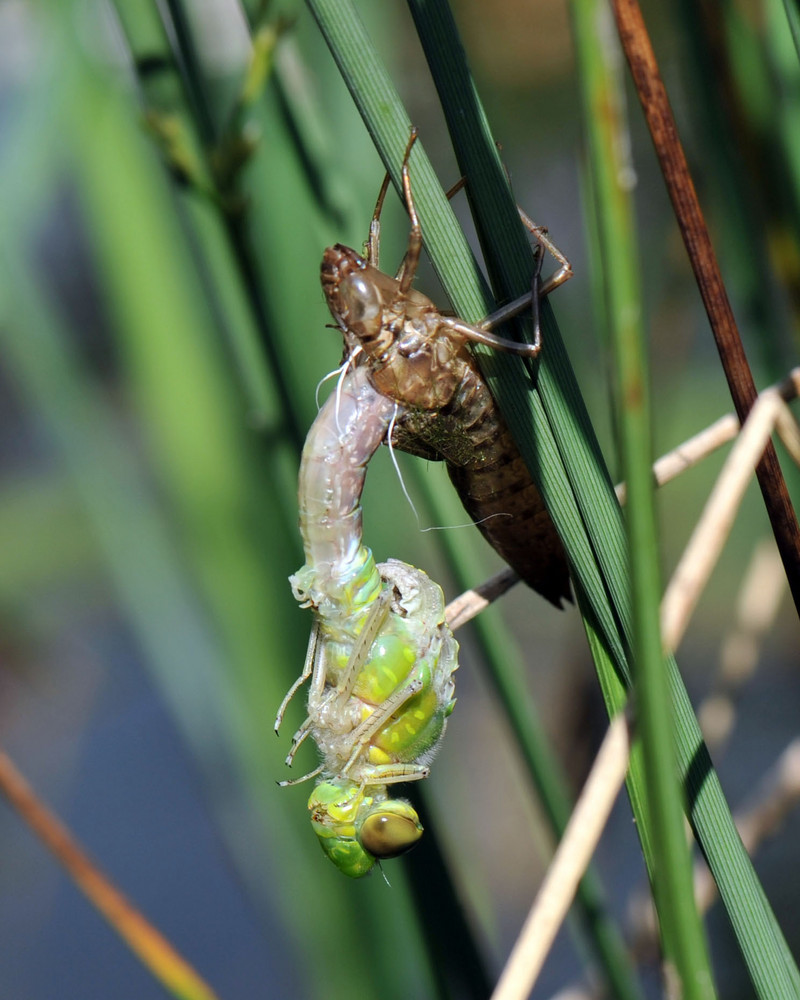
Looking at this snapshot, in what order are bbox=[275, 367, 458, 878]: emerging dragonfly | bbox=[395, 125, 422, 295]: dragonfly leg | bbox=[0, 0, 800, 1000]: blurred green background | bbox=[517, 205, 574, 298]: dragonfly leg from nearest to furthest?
bbox=[395, 125, 422, 295]: dragonfly leg → bbox=[517, 205, 574, 298]: dragonfly leg → bbox=[275, 367, 458, 878]: emerging dragonfly → bbox=[0, 0, 800, 1000]: blurred green background

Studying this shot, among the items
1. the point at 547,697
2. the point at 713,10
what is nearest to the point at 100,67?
the point at 713,10

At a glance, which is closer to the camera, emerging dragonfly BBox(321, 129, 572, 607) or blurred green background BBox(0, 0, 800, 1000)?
emerging dragonfly BBox(321, 129, 572, 607)

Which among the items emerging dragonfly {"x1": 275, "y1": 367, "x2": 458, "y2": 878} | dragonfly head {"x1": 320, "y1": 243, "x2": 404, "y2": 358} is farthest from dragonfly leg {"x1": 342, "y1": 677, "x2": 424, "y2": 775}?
dragonfly head {"x1": 320, "y1": 243, "x2": 404, "y2": 358}

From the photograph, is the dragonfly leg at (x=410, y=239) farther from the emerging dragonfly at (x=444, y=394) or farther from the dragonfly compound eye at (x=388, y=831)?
the dragonfly compound eye at (x=388, y=831)

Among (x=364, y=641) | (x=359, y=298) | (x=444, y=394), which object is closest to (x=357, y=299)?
(x=359, y=298)

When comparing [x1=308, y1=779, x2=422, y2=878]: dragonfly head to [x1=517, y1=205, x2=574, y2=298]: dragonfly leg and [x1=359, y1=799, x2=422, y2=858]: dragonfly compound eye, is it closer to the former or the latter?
[x1=359, y1=799, x2=422, y2=858]: dragonfly compound eye

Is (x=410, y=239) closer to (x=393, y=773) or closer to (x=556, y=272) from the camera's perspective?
(x=556, y=272)

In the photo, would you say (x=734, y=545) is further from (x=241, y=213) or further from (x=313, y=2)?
(x=313, y=2)
